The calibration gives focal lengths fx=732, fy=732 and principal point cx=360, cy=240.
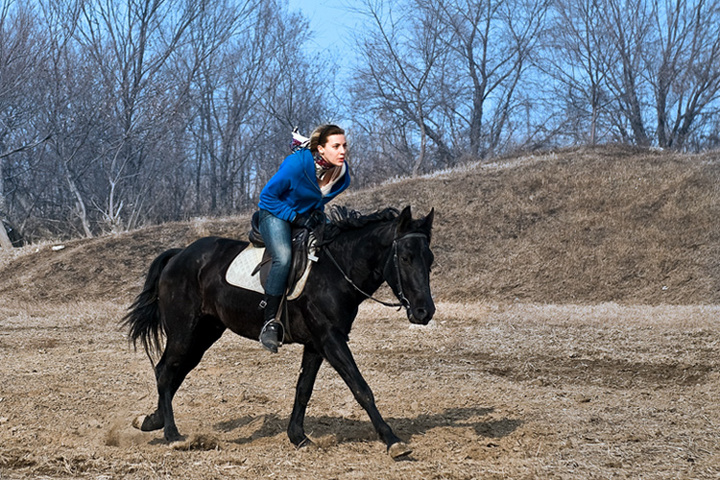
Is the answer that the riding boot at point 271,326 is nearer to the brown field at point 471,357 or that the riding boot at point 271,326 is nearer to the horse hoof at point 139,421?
the brown field at point 471,357

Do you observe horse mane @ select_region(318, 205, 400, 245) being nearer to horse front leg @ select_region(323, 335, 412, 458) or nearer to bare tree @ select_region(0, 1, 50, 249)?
horse front leg @ select_region(323, 335, 412, 458)

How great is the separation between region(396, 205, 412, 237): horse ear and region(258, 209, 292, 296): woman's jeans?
996 mm

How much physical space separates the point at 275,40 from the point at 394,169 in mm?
9446

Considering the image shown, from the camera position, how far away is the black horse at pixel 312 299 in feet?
18.1

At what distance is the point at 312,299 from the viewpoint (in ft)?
19.4

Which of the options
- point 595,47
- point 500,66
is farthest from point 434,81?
point 595,47

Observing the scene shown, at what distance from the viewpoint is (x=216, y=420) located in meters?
7.19

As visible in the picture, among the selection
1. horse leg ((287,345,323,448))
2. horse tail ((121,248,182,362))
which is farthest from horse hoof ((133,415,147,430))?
horse leg ((287,345,323,448))

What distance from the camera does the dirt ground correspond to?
530cm

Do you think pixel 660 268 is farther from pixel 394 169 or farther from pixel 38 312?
pixel 394 169

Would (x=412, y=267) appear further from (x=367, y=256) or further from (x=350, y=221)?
(x=350, y=221)

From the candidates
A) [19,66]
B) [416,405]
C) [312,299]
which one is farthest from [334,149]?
[19,66]

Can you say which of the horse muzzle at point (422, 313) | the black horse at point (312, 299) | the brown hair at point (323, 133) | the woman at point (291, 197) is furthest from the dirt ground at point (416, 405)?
the brown hair at point (323, 133)

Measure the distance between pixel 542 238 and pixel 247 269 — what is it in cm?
1461
